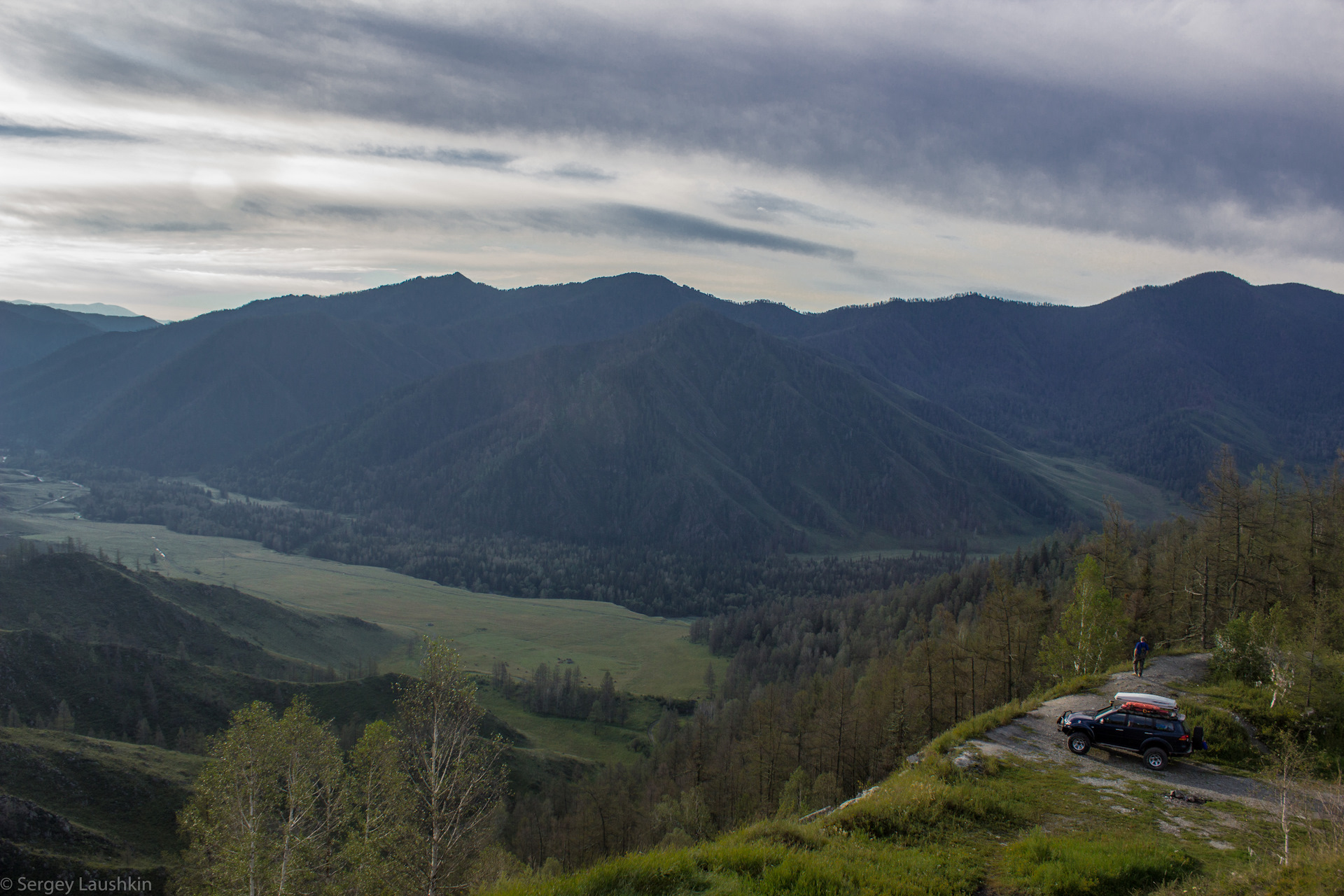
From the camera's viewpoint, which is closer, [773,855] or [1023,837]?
[773,855]

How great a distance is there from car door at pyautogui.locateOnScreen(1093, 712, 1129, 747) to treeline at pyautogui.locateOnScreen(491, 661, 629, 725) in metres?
114

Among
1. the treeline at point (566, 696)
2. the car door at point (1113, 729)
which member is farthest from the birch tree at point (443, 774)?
the treeline at point (566, 696)

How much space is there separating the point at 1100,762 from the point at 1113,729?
1398 mm

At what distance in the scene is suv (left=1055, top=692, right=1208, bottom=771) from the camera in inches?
1005

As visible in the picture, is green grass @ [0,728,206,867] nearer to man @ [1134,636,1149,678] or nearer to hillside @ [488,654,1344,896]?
hillside @ [488,654,1344,896]

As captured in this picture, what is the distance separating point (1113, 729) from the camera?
86.0 feet

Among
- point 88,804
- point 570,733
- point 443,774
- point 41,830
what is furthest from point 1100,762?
point 570,733

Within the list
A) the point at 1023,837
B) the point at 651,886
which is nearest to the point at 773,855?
the point at 651,886

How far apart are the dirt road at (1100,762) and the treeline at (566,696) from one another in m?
110

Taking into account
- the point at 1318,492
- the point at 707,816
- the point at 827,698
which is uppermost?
the point at 1318,492

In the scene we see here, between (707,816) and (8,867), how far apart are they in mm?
47078

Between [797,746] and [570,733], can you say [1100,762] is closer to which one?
[797,746]

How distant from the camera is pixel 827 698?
68.4m

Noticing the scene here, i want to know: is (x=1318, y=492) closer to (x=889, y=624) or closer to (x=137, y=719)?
(x=889, y=624)
